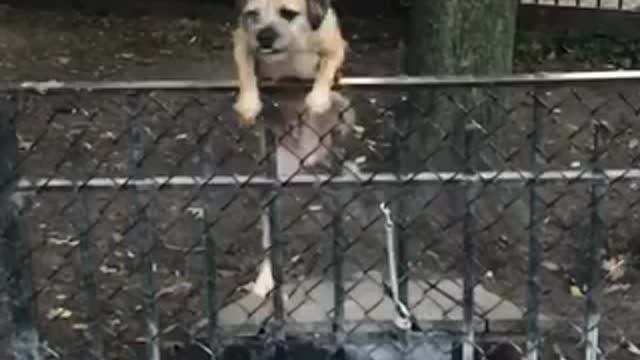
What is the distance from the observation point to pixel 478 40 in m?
6.47

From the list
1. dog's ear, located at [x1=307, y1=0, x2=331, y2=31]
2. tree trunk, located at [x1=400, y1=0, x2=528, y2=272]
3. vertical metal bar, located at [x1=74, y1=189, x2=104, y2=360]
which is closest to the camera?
vertical metal bar, located at [x1=74, y1=189, x2=104, y2=360]

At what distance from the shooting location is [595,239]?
13.6 feet

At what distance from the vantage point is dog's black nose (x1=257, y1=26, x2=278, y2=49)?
4.72 m

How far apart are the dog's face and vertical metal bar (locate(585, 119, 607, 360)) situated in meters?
1.09

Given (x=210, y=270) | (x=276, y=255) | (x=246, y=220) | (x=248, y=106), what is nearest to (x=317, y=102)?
(x=248, y=106)

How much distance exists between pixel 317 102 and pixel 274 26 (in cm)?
40

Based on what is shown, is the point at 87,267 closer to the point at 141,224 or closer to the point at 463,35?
the point at 141,224

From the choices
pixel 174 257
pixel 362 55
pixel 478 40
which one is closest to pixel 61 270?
pixel 174 257

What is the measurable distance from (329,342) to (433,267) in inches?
46.1

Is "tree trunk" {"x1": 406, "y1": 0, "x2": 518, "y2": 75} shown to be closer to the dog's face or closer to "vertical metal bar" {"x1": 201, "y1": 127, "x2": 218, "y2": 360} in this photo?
the dog's face

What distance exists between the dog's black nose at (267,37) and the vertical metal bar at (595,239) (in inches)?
44.9

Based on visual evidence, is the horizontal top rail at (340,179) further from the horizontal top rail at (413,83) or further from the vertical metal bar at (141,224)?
the horizontal top rail at (413,83)

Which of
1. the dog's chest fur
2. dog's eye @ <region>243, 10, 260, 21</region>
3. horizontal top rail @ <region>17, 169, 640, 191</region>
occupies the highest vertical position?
dog's eye @ <region>243, 10, 260, 21</region>

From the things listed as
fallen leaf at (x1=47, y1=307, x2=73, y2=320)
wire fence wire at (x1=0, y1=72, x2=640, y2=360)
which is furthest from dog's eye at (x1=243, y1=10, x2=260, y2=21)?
fallen leaf at (x1=47, y1=307, x2=73, y2=320)
